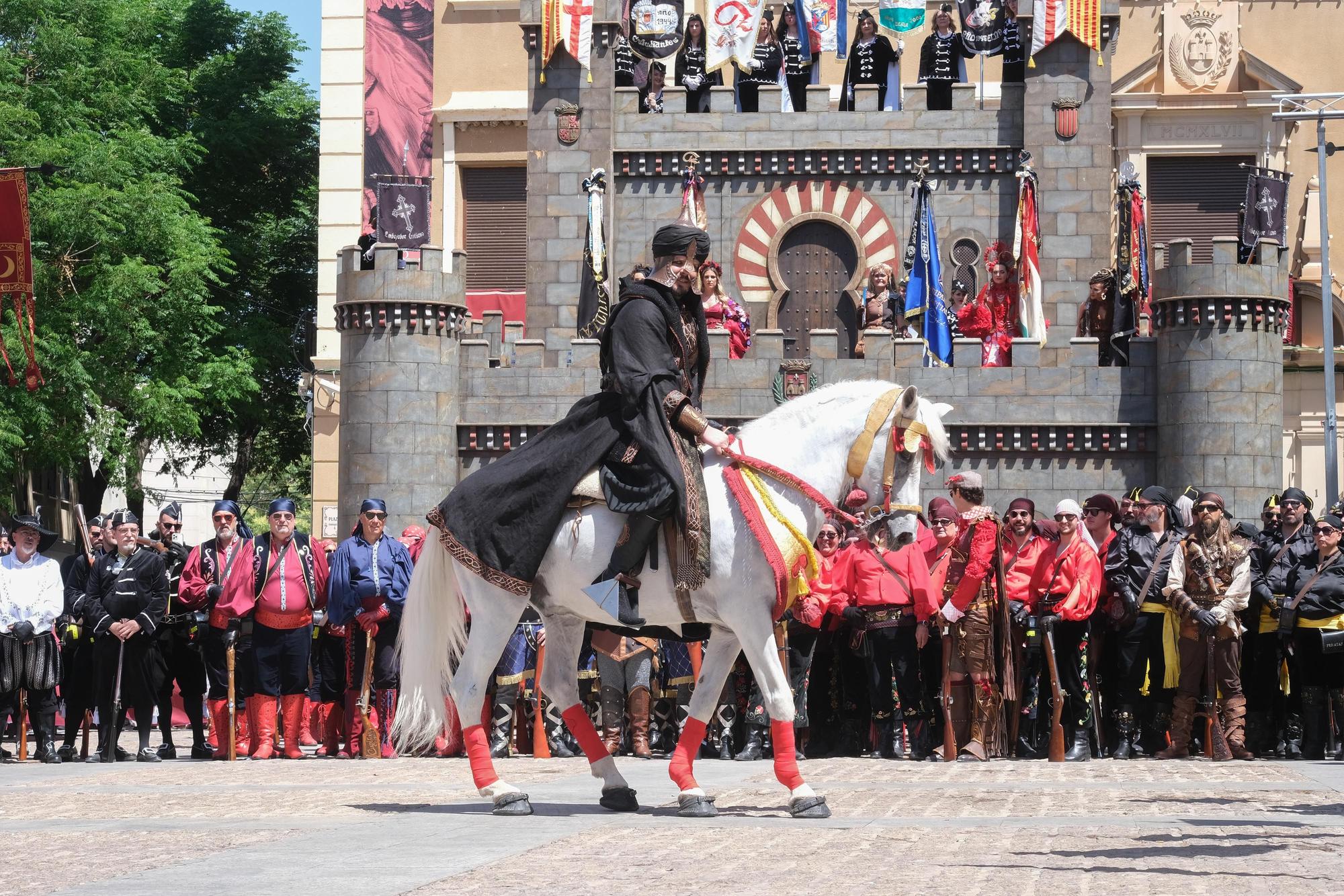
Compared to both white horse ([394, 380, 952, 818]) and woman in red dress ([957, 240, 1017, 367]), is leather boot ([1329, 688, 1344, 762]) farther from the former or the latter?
woman in red dress ([957, 240, 1017, 367])

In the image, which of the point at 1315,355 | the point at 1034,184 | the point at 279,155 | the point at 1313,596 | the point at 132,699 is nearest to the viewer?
the point at 1313,596

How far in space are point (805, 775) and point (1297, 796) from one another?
151 inches

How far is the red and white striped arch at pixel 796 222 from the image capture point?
1361 inches

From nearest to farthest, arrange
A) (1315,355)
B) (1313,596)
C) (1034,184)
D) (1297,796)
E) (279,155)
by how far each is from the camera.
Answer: (1297,796) < (1313,596) < (1034,184) < (1315,355) < (279,155)

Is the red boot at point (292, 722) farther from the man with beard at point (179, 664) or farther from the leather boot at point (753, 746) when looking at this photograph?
the leather boot at point (753, 746)

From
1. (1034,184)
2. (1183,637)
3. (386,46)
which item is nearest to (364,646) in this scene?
(1183,637)

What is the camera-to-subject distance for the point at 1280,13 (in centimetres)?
4522

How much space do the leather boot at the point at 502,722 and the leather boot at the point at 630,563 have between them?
795 centimetres

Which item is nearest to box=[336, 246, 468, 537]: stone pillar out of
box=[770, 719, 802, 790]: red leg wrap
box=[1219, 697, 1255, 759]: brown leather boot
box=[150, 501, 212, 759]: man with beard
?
box=[150, 501, 212, 759]: man with beard

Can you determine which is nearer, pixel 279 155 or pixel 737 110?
pixel 737 110

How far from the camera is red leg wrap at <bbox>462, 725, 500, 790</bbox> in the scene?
11.4m

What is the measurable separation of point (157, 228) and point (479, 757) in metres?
29.5

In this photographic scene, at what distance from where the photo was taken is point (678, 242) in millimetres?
11680

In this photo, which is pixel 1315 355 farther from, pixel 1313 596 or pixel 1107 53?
pixel 1313 596
